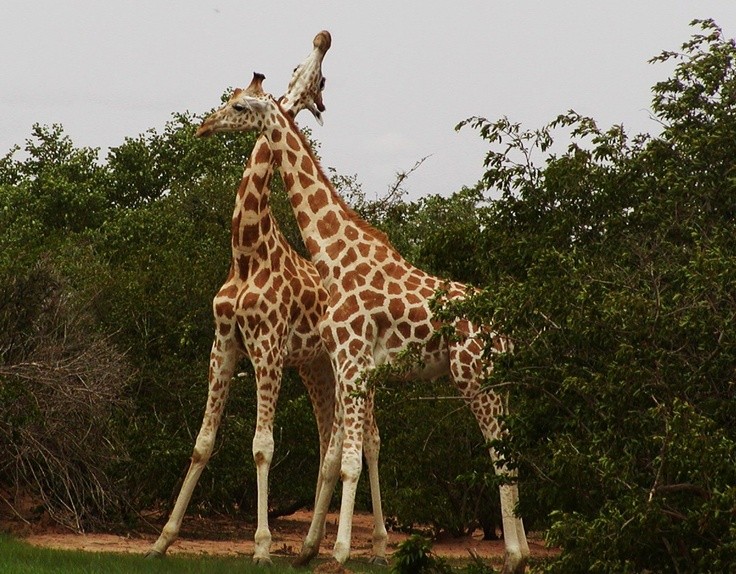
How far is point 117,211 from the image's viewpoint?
1105 inches

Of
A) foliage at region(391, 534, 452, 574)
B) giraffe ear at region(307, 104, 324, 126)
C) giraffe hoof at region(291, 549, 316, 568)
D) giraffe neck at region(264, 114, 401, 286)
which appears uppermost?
giraffe ear at region(307, 104, 324, 126)

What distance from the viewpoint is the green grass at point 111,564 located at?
11.2 m

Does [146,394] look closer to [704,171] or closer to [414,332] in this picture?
[414,332]

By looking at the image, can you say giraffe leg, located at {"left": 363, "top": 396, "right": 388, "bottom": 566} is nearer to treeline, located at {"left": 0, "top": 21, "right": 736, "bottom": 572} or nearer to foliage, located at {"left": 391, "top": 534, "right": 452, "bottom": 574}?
treeline, located at {"left": 0, "top": 21, "right": 736, "bottom": 572}

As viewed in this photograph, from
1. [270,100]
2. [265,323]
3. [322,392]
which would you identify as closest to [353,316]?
[265,323]

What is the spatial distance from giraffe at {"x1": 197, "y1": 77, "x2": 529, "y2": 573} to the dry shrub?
3.04 metres

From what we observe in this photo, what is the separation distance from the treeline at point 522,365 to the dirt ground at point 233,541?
29 centimetres

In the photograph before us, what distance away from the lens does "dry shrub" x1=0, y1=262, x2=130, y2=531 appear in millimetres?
14375

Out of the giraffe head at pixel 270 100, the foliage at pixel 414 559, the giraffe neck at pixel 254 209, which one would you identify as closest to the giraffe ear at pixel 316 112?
the giraffe head at pixel 270 100

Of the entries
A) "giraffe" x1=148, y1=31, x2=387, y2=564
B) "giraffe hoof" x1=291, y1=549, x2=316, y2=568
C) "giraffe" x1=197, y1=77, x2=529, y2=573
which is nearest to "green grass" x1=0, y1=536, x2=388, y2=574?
"giraffe hoof" x1=291, y1=549, x2=316, y2=568

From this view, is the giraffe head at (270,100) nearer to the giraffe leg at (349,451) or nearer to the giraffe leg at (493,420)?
the giraffe leg at (349,451)

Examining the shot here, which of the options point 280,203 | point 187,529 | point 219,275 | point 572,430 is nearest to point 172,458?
point 187,529

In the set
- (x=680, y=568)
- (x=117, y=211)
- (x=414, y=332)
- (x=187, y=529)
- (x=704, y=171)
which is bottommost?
(x=680, y=568)

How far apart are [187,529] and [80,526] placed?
1776 mm
